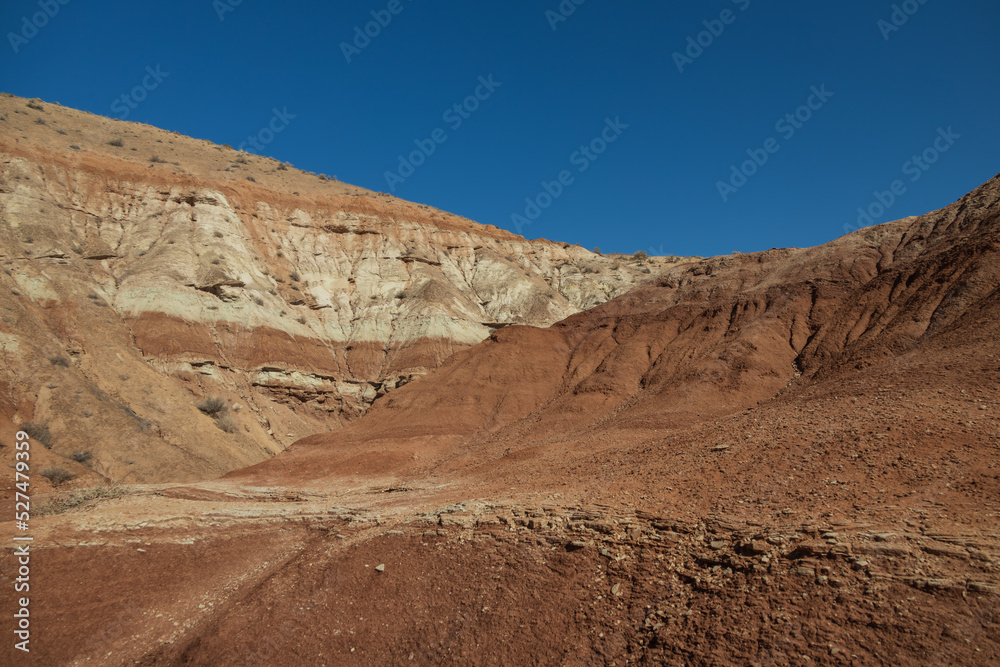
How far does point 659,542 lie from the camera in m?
7.41

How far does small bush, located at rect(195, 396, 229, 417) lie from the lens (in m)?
27.4

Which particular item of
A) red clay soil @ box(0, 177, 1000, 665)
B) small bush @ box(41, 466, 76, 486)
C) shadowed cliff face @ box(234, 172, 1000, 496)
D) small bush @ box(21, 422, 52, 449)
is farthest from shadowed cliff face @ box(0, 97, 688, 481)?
red clay soil @ box(0, 177, 1000, 665)

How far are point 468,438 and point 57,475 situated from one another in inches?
570

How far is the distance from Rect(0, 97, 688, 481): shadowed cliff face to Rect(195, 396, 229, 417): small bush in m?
0.74

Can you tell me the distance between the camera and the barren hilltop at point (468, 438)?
631cm

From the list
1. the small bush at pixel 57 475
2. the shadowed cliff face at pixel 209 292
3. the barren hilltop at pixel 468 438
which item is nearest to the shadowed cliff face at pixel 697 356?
the barren hilltop at pixel 468 438

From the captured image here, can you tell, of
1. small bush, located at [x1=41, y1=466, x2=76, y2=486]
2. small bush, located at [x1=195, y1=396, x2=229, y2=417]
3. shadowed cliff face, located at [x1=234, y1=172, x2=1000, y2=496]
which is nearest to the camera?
shadowed cliff face, located at [x1=234, y1=172, x2=1000, y2=496]

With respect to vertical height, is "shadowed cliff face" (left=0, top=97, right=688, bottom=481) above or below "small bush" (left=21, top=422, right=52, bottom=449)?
above

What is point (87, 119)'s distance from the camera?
5119cm

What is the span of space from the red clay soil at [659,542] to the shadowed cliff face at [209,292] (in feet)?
29.2

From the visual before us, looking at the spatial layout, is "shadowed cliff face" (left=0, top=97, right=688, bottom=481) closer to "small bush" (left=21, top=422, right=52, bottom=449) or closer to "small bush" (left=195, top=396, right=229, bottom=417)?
"small bush" (left=21, top=422, right=52, bottom=449)

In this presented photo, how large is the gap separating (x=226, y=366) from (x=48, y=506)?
18.9 metres

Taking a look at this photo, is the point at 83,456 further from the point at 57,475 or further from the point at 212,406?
the point at 212,406

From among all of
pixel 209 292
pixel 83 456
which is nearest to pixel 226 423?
pixel 83 456
